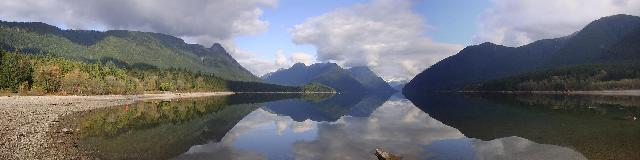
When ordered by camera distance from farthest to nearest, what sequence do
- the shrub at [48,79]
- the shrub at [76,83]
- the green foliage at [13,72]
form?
the shrub at [76,83]
the shrub at [48,79]
the green foliage at [13,72]

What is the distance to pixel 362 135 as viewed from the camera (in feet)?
193

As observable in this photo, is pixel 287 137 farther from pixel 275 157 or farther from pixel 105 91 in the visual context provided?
pixel 105 91

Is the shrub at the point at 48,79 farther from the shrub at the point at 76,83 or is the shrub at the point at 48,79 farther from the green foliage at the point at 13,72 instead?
the green foliage at the point at 13,72

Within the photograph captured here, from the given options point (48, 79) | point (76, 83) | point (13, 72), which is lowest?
point (76, 83)

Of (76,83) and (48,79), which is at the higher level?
(48,79)

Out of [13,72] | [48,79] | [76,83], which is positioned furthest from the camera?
[76,83]

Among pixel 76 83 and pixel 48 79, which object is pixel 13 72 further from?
pixel 76 83

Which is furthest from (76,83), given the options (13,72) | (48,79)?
(13,72)

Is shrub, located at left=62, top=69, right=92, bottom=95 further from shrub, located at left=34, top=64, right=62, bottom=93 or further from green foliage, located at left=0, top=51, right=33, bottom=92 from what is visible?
green foliage, located at left=0, top=51, right=33, bottom=92

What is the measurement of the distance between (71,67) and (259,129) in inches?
5886

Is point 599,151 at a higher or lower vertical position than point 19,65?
lower

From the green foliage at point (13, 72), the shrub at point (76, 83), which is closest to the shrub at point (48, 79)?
the shrub at point (76, 83)

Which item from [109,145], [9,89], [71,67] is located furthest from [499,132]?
[71,67]

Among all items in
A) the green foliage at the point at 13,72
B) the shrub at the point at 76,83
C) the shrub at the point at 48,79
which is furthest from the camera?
the shrub at the point at 76,83
